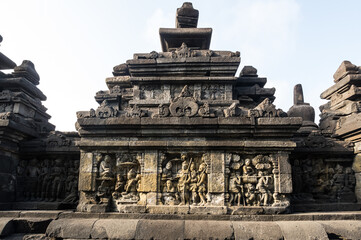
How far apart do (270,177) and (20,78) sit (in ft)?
24.0

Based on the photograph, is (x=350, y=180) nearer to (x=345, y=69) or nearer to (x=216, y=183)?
(x=345, y=69)

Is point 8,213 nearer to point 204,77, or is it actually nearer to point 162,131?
point 162,131

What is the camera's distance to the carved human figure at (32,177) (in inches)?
284

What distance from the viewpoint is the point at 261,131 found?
18.9 ft

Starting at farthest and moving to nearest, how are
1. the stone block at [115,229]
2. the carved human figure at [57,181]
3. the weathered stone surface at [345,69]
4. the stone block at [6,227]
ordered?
the weathered stone surface at [345,69] < the carved human figure at [57,181] < the stone block at [6,227] < the stone block at [115,229]

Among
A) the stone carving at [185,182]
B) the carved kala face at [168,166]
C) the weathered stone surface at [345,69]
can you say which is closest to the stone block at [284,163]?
the stone carving at [185,182]

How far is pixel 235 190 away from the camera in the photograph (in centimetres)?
568

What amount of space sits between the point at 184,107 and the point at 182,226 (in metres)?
2.39

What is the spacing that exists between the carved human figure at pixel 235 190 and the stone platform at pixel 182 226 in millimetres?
345

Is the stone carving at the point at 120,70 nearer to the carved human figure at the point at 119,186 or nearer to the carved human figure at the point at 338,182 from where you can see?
the carved human figure at the point at 119,186

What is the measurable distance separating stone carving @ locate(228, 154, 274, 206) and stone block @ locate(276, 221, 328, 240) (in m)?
0.63

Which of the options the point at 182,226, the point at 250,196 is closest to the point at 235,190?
the point at 250,196

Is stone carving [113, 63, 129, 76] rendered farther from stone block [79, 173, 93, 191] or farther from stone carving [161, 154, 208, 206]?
stone carving [161, 154, 208, 206]

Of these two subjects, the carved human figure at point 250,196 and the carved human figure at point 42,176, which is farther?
the carved human figure at point 42,176
